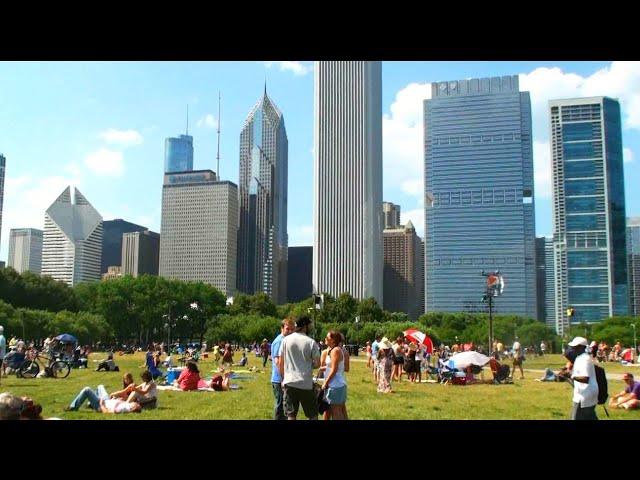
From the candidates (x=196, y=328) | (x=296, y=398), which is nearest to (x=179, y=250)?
(x=196, y=328)

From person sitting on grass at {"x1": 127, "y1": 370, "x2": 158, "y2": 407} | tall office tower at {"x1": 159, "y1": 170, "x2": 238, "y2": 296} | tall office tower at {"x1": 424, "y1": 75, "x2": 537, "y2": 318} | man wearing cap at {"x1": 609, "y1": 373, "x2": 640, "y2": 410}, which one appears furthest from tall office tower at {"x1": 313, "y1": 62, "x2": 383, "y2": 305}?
person sitting on grass at {"x1": 127, "y1": 370, "x2": 158, "y2": 407}

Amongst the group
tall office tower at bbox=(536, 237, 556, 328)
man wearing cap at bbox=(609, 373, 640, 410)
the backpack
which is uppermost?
tall office tower at bbox=(536, 237, 556, 328)

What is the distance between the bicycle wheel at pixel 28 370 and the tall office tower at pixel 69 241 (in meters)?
156

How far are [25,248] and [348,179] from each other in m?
92.1

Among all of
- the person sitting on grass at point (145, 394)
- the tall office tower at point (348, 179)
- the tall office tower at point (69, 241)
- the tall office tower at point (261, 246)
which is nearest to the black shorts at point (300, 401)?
the person sitting on grass at point (145, 394)

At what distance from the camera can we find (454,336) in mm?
83438

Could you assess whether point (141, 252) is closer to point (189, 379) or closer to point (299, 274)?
point (299, 274)

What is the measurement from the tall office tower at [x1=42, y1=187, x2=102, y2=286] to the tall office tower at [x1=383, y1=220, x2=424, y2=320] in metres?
79.7

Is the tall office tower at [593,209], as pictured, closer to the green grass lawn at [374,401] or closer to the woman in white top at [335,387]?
the green grass lawn at [374,401]

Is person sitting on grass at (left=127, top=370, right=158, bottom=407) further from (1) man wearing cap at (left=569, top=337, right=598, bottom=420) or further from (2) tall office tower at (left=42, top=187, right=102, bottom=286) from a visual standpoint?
(2) tall office tower at (left=42, top=187, right=102, bottom=286)

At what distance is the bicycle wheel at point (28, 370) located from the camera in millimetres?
16641

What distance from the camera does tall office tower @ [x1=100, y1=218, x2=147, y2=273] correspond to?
186000 mm

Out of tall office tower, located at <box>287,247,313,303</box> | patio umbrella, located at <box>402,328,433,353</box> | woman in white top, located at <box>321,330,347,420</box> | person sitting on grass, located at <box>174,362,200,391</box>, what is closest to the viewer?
woman in white top, located at <box>321,330,347,420</box>

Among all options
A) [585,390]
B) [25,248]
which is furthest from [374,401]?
[25,248]
